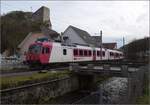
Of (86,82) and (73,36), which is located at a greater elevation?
(73,36)

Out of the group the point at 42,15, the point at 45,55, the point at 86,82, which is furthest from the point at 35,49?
the point at 42,15

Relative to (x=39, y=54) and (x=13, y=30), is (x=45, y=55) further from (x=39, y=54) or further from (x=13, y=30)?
(x=13, y=30)

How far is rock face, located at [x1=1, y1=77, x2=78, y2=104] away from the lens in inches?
614

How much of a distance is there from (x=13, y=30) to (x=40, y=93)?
33.0 metres

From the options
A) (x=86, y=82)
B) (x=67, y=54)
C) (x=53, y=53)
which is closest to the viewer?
(x=53, y=53)

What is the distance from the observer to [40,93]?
1906 cm

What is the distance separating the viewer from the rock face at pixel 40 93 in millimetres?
15586

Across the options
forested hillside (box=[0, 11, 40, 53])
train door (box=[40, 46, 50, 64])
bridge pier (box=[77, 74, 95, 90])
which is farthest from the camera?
forested hillside (box=[0, 11, 40, 53])

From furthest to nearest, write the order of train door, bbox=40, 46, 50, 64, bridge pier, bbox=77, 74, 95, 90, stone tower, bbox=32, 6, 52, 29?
1. stone tower, bbox=32, 6, 52, 29
2. bridge pier, bbox=77, 74, 95, 90
3. train door, bbox=40, 46, 50, 64

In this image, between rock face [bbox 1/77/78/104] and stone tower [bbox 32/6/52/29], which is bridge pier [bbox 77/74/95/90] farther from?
stone tower [bbox 32/6/52/29]

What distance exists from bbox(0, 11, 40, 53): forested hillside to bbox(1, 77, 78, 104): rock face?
2394 centimetres

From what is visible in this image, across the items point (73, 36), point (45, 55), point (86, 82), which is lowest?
point (86, 82)

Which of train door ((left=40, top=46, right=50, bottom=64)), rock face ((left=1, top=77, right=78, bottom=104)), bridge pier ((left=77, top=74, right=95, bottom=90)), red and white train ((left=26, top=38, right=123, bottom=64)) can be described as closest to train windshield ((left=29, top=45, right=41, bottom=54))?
red and white train ((left=26, top=38, right=123, bottom=64))

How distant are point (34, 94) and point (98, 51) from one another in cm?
2575
